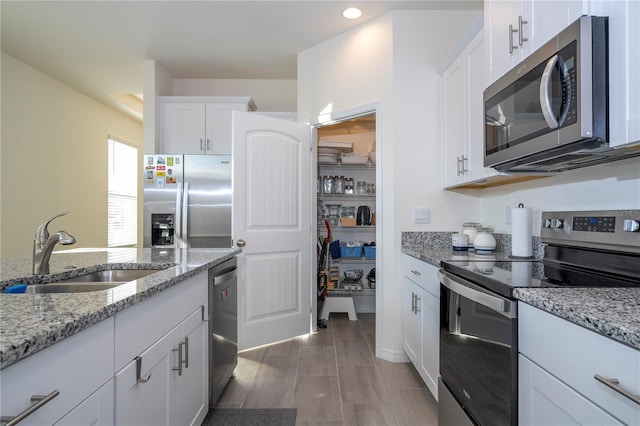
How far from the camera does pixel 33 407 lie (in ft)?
1.99

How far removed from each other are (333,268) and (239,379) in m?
1.84

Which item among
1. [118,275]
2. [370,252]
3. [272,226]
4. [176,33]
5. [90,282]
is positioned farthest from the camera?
[370,252]

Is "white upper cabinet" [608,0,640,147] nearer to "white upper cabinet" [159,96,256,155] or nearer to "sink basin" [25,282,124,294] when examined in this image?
Answer: "sink basin" [25,282,124,294]

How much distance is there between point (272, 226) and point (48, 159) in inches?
119

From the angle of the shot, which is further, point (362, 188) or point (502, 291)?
point (362, 188)

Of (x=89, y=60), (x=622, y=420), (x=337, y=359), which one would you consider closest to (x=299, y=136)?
(x=337, y=359)

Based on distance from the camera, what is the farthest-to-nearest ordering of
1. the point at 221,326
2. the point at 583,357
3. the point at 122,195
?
the point at 122,195 < the point at 221,326 < the point at 583,357

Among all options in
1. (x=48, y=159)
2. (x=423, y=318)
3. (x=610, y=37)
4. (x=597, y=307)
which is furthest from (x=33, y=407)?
(x=48, y=159)

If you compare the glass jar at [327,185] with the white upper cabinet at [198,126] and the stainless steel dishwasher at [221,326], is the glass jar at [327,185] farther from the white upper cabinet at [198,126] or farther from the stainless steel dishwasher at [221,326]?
the stainless steel dishwasher at [221,326]

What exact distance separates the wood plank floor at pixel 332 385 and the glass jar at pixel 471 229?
102cm

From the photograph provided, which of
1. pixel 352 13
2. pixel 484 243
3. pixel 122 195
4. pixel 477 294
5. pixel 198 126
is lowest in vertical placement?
pixel 477 294

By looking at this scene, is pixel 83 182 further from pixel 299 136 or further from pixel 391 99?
pixel 391 99

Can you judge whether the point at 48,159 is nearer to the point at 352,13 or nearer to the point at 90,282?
the point at 90,282

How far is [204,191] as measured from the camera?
327cm
